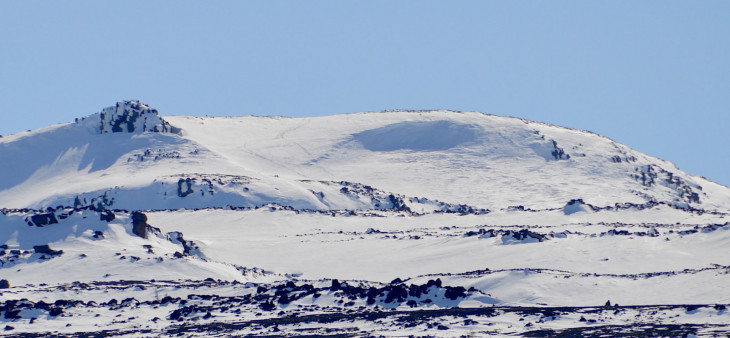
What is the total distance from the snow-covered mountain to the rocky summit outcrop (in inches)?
9.4

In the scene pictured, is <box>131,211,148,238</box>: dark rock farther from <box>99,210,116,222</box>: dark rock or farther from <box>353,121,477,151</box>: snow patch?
<box>353,121,477,151</box>: snow patch

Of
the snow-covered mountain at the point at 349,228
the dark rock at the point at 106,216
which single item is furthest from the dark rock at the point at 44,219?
the dark rock at the point at 106,216

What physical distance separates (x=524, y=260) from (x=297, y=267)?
14.1 m

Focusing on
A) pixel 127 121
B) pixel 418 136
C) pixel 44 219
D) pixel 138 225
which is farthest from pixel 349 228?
pixel 418 136

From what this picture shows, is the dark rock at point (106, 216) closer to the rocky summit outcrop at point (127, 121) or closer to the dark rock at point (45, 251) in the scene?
the dark rock at point (45, 251)

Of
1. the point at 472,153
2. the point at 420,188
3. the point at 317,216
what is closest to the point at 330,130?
the point at 472,153

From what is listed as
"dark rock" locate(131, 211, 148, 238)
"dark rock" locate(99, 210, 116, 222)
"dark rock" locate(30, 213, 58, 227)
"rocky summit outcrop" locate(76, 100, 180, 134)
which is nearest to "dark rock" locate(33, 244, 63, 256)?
"dark rock" locate(99, 210, 116, 222)

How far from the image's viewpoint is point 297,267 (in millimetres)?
82938

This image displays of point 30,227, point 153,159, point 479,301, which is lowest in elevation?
point 479,301

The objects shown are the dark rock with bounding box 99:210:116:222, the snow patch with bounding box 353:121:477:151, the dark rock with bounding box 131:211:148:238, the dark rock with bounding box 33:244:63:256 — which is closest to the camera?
the dark rock with bounding box 33:244:63:256

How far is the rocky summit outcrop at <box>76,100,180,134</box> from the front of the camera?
150 metres

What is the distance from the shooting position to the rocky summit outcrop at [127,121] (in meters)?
150

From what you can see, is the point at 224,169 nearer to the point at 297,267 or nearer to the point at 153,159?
the point at 153,159

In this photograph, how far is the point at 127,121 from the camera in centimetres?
15025
